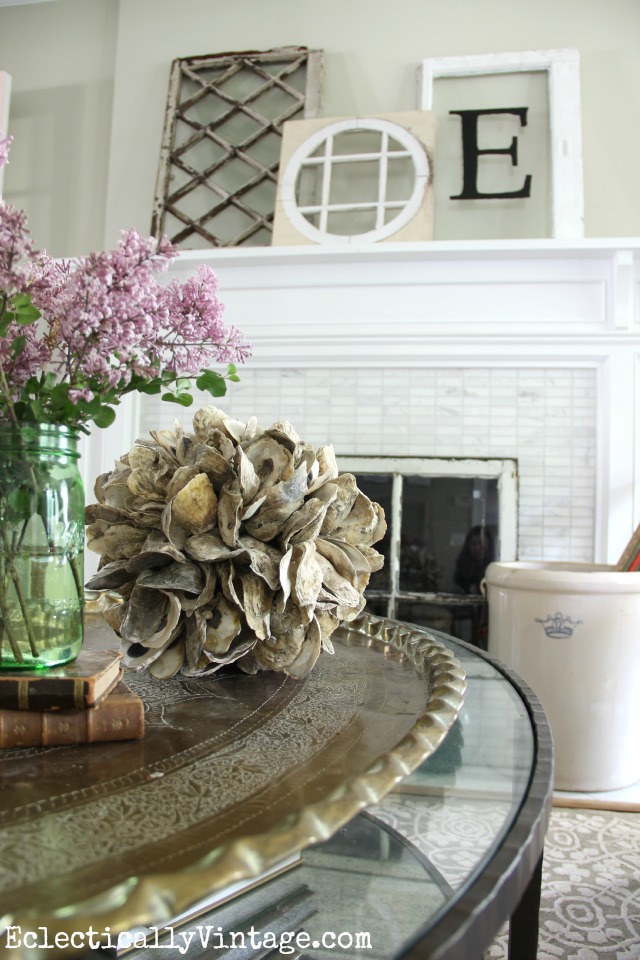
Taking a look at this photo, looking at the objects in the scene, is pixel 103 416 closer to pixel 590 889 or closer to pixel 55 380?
pixel 55 380

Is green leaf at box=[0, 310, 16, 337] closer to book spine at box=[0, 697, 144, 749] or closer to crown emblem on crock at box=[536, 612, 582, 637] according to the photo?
book spine at box=[0, 697, 144, 749]

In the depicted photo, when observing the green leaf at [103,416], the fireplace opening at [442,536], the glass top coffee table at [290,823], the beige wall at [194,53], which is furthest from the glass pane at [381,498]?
the green leaf at [103,416]

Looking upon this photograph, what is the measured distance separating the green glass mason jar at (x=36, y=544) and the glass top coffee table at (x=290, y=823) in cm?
7

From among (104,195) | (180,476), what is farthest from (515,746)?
(104,195)

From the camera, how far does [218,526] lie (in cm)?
51

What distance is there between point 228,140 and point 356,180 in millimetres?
372

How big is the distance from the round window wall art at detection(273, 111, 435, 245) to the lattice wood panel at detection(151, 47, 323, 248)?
82 millimetres

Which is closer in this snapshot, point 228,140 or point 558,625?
point 558,625

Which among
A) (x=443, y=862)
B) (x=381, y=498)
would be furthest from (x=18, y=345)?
(x=381, y=498)

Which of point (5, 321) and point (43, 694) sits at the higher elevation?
point (5, 321)

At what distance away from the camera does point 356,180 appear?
1637 millimetres

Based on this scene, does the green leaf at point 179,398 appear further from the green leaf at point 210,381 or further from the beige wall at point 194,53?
the beige wall at point 194,53

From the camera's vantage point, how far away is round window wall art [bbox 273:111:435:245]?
5.07ft

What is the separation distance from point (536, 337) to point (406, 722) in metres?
1.28
